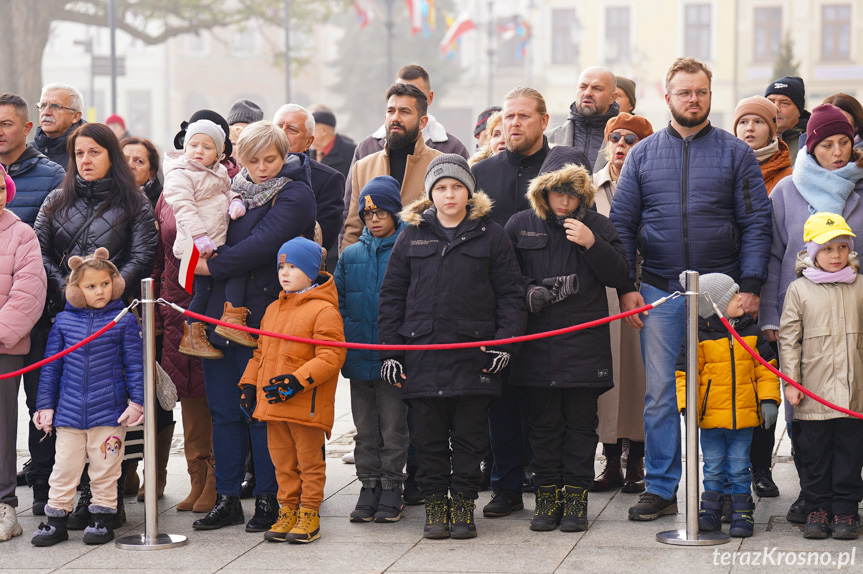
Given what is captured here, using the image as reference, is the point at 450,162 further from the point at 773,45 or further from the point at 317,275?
the point at 773,45

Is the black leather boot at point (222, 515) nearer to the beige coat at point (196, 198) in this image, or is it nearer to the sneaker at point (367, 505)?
the sneaker at point (367, 505)

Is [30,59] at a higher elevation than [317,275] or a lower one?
higher

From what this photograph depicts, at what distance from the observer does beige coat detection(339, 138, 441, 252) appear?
7.02 meters

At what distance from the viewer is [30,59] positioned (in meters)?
19.5

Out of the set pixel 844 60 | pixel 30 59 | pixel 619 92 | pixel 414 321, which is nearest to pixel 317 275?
pixel 414 321

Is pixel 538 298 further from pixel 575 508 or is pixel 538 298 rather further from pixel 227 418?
pixel 227 418

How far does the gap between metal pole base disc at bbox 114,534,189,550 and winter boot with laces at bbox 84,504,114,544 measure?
0.25ft

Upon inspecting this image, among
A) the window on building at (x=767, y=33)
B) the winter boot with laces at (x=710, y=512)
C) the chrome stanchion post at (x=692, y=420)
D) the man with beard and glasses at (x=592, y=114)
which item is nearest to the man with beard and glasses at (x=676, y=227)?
the winter boot with laces at (x=710, y=512)

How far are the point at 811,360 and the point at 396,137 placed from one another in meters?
2.80

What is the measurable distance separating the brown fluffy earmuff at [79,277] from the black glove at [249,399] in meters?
0.83

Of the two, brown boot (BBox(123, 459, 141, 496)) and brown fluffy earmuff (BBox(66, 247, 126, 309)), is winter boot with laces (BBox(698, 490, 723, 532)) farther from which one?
brown boot (BBox(123, 459, 141, 496))

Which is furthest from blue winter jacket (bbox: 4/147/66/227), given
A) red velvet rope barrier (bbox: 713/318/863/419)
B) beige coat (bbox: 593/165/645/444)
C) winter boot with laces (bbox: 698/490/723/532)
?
winter boot with laces (bbox: 698/490/723/532)

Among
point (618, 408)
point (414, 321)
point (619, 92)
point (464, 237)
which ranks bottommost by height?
point (618, 408)

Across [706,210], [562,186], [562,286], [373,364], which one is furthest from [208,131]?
[706,210]
